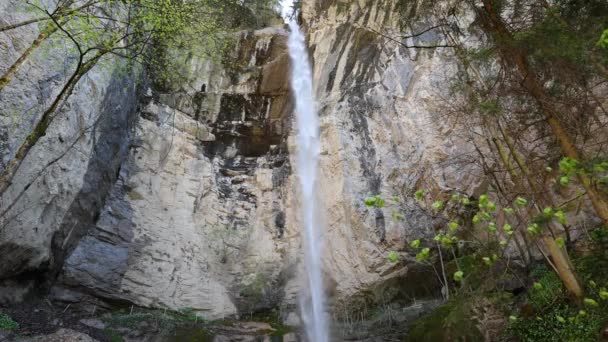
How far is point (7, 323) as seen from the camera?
8.23m

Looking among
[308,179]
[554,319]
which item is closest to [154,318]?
[308,179]

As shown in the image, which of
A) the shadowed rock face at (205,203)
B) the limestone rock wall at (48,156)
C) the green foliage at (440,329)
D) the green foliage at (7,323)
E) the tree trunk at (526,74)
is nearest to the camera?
the tree trunk at (526,74)

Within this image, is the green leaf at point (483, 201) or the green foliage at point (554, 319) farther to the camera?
the green foliage at point (554, 319)

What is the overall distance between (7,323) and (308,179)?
9191 mm

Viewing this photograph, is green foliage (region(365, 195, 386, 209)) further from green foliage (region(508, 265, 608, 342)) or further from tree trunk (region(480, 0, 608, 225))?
green foliage (region(508, 265, 608, 342))

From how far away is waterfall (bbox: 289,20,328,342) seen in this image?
41.0 feet

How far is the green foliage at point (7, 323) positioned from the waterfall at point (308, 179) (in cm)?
700

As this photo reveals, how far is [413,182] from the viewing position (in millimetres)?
12852

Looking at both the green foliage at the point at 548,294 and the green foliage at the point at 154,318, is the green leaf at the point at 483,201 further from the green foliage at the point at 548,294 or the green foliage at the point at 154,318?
the green foliage at the point at 154,318

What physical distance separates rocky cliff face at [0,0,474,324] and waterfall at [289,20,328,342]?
15.2 inches

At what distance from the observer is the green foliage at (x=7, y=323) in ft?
26.6

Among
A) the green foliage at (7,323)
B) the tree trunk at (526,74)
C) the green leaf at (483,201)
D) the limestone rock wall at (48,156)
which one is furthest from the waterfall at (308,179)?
the green leaf at (483,201)

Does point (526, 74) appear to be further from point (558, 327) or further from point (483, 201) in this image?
point (558, 327)

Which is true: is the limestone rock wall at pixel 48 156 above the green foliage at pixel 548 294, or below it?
above
